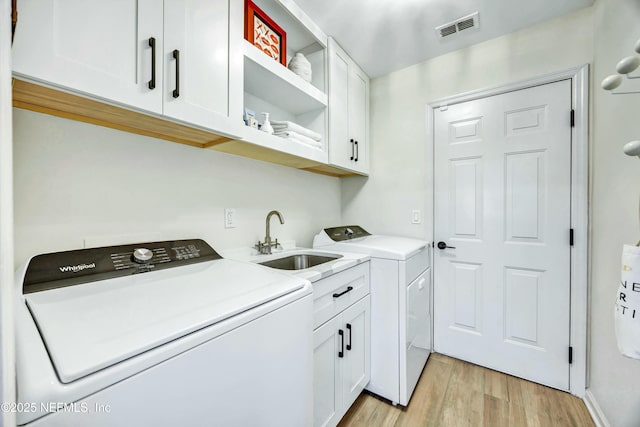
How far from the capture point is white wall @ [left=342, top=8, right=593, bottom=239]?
1684 millimetres

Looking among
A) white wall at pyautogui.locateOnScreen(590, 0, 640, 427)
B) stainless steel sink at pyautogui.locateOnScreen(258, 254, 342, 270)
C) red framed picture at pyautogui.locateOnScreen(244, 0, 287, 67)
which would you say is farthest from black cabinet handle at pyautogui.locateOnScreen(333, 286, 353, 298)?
red framed picture at pyautogui.locateOnScreen(244, 0, 287, 67)

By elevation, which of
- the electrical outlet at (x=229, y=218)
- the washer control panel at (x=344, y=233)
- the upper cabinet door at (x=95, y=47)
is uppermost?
the upper cabinet door at (x=95, y=47)

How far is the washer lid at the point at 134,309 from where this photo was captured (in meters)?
0.46

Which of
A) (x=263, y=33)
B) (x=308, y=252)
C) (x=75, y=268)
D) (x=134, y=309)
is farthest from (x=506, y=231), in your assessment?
(x=75, y=268)

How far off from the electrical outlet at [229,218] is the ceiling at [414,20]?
1.36 meters

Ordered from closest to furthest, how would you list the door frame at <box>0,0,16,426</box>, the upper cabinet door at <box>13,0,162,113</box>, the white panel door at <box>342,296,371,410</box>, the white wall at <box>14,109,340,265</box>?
the door frame at <box>0,0,16,426</box> < the upper cabinet door at <box>13,0,162,113</box> < the white wall at <box>14,109,340,265</box> < the white panel door at <box>342,296,371,410</box>

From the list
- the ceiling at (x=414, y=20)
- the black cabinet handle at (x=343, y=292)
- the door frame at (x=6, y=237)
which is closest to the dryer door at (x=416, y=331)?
the black cabinet handle at (x=343, y=292)

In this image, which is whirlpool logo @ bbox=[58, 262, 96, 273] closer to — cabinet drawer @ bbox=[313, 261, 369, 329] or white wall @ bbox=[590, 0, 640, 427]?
cabinet drawer @ bbox=[313, 261, 369, 329]

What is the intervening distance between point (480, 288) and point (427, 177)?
976mm

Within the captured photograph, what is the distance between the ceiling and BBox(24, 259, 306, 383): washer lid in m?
1.72

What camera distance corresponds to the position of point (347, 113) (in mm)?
2059

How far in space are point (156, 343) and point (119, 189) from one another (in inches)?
34.2

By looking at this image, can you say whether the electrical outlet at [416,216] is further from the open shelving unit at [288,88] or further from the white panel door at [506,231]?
the open shelving unit at [288,88]

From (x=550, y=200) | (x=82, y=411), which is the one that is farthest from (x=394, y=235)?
(x=82, y=411)
